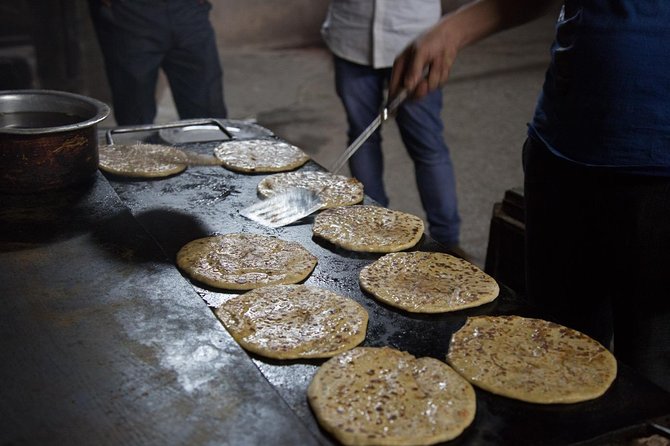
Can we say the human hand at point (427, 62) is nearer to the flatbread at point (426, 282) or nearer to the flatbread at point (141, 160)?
the flatbread at point (426, 282)

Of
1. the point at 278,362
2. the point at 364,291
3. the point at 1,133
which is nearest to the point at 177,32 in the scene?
the point at 1,133

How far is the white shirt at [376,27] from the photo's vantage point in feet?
11.4

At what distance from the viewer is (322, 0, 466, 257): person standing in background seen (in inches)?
138

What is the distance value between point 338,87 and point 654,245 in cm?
228

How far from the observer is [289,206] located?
2.15 meters

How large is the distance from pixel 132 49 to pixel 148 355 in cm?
294

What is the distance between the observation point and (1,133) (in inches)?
73.2

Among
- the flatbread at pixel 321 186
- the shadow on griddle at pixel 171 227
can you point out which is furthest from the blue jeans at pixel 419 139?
the shadow on griddle at pixel 171 227

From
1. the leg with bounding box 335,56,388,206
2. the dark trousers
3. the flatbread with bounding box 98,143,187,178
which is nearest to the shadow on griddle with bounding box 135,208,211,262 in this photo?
the flatbread with bounding box 98,143,187,178

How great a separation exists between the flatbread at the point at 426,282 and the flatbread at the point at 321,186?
1.44 ft

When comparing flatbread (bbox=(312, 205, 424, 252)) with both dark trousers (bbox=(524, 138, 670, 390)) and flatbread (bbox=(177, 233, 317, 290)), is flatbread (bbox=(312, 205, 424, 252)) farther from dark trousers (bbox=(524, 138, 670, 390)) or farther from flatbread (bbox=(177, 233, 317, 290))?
dark trousers (bbox=(524, 138, 670, 390))

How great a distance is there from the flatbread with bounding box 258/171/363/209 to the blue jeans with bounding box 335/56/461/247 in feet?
4.00

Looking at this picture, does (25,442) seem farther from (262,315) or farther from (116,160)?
(116,160)

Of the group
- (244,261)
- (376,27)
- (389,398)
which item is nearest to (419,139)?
(376,27)
